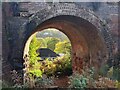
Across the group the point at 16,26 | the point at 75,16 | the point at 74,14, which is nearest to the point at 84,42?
the point at 75,16

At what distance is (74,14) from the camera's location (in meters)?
12.2

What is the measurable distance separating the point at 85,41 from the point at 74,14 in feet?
10.7

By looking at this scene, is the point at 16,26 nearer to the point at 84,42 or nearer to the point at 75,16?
the point at 75,16

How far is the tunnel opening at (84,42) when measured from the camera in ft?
42.5

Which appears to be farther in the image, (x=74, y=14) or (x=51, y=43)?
(x=51, y=43)

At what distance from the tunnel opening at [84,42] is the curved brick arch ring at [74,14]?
16 centimetres

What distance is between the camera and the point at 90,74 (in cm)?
1154

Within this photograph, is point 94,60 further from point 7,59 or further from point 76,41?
point 7,59

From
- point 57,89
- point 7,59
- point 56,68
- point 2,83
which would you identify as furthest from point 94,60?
point 56,68

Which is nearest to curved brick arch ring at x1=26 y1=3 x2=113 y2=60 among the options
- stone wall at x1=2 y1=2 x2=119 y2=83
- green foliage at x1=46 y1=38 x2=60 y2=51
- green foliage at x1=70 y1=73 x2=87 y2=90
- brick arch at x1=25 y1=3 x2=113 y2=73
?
brick arch at x1=25 y1=3 x2=113 y2=73

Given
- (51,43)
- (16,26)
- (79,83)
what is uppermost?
(16,26)

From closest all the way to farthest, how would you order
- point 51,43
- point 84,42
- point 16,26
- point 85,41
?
1. point 16,26
2. point 85,41
3. point 84,42
4. point 51,43

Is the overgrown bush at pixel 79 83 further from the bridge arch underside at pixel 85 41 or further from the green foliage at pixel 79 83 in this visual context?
the bridge arch underside at pixel 85 41

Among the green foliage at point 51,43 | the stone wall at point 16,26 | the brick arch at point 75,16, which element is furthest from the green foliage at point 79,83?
the green foliage at point 51,43
